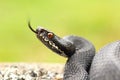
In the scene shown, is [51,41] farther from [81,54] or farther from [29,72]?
[29,72]

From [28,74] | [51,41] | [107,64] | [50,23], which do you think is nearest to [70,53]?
[51,41]

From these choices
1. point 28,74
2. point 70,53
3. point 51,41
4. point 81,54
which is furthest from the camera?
point 28,74

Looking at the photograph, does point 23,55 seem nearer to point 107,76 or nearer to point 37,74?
point 37,74

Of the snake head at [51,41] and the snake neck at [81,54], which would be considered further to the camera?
the snake neck at [81,54]

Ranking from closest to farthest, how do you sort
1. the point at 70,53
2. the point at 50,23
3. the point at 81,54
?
the point at 70,53 < the point at 81,54 < the point at 50,23

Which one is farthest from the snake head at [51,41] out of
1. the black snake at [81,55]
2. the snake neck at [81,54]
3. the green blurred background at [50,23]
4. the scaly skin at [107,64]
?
the green blurred background at [50,23]

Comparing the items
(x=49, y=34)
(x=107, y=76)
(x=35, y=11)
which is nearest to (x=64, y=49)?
(x=49, y=34)

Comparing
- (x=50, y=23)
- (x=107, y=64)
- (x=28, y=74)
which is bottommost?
(x=107, y=64)

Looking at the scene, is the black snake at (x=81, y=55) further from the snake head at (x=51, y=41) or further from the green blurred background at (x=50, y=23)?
the green blurred background at (x=50, y=23)

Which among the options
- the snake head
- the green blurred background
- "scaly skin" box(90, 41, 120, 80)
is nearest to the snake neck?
the snake head
